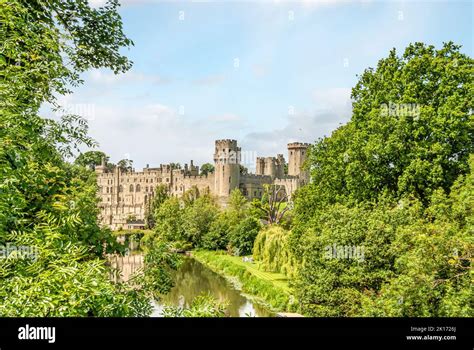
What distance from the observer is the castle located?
57600mm

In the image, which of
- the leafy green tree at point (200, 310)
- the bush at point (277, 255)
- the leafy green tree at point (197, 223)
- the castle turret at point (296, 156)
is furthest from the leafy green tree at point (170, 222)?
the leafy green tree at point (200, 310)

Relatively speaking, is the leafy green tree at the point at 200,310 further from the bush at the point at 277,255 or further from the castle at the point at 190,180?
the castle at the point at 190,180

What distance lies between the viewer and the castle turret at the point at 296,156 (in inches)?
2899

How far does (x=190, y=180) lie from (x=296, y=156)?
1566 cm

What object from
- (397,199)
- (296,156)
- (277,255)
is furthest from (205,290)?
(296,156)

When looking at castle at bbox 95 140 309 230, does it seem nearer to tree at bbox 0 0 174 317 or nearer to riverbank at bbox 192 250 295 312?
riverbank at bbox 192 250 295 312

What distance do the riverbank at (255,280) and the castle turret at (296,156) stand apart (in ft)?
126

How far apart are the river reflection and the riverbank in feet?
1.53

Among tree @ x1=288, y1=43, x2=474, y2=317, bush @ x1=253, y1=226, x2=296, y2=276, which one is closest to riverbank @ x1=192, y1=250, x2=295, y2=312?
bush @ x1=253, y1=226, x2=296, y2=276

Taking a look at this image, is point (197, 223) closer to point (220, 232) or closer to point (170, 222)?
point (170, 222)

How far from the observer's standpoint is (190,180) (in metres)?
71.1

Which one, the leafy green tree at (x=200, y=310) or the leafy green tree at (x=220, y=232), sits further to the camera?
the leafy green tree at (x=220, y=232)

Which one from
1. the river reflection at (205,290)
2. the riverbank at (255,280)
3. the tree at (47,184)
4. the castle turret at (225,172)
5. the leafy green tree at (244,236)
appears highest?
the castle turret at (225,172)
